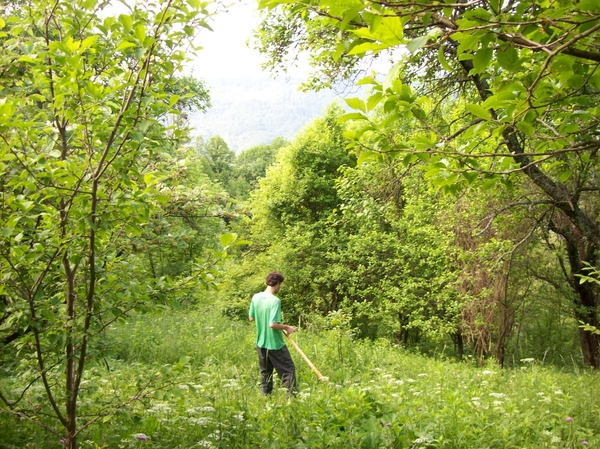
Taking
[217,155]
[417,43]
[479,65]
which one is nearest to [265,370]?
→ [479,65]

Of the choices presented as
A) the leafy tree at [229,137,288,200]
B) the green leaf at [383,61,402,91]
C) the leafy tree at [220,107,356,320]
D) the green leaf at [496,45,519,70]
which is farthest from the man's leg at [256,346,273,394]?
the leafy tree at [229,137,288,200]

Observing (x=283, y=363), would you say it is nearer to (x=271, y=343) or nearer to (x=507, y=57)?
(x=271, y=343)

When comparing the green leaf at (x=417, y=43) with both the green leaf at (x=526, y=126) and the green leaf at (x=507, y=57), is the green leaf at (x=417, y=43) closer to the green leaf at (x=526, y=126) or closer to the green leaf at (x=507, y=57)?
the green leaf at (x=507, y=57)

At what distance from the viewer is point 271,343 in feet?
19.4

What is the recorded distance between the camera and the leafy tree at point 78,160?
93.4 inches

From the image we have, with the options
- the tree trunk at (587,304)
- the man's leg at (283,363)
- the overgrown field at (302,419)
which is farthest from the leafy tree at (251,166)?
the overgrown field at (302,419)

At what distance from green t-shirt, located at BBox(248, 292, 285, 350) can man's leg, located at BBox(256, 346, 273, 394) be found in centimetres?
12

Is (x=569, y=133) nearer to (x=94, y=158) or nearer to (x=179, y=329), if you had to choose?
(x=94, y=158)

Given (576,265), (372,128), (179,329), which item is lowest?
(179,329)

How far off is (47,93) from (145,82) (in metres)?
→ 0.75

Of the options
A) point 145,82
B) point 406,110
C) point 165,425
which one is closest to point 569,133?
point 406,110

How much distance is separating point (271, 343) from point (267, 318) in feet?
1.05

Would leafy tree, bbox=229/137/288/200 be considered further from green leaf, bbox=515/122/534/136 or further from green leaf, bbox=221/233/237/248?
green leaf, bbox=515/122/534/136

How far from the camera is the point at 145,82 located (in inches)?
98.4
